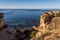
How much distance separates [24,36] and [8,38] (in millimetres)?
4018

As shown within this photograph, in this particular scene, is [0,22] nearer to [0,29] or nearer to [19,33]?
[0,29]

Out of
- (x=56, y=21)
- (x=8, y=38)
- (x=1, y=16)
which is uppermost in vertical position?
(x=56, y=21)

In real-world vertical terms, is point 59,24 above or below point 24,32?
above

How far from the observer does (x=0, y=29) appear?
44656mm

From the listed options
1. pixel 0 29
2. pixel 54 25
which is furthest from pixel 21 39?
pixel 54 25

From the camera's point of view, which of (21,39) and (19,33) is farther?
(19,33)

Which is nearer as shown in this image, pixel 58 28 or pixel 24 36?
pixel 58 28

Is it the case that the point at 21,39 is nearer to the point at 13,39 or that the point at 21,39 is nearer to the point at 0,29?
the point at 13,39

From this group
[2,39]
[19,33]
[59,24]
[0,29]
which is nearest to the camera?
[59,24]

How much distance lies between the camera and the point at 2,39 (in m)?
35.1

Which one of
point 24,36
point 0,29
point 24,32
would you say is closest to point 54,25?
point 24,36

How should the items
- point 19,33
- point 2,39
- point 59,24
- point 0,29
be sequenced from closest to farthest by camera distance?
1. point 59,24
2. point 2,39
3. point 19,33
4. point 0,29

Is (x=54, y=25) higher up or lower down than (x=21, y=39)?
higher up

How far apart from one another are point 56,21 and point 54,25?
1.89 feet
